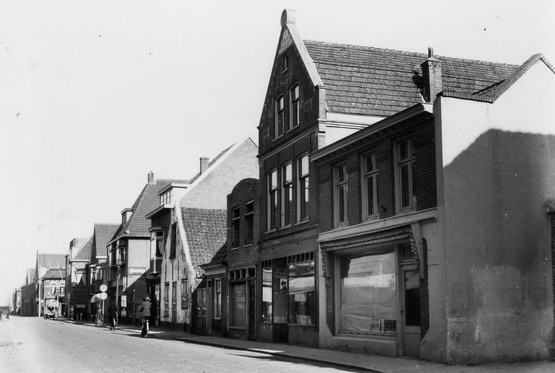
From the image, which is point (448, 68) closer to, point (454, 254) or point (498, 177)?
point (498, 177)

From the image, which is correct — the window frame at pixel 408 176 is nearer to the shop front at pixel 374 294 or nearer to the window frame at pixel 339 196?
the shop front at pixel 374 294

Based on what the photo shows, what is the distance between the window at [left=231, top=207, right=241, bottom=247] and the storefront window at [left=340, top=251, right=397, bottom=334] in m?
10.4

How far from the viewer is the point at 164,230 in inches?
1877

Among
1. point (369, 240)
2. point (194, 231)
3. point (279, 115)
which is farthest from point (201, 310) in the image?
point (369, 240)

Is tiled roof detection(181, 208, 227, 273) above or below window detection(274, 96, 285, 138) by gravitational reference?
below

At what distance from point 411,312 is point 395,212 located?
266cm

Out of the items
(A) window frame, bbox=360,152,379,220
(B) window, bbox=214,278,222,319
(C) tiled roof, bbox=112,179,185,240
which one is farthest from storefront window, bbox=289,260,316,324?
(C) tiled roof, bbox=112,179,185,240

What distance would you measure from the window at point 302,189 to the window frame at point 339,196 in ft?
7.31

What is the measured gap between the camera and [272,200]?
28375 mm

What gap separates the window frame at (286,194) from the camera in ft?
86.3

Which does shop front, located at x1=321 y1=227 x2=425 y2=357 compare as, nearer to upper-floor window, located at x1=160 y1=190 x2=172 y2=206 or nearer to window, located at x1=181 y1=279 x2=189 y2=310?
window, located at x1=181 y1=279 x2=189 y2=310

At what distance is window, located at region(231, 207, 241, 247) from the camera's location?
3198 centimetres

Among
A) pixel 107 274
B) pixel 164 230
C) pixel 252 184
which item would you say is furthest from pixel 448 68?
pixel 107 274

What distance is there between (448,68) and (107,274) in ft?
161
